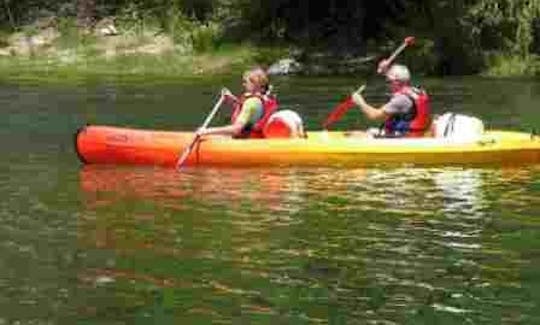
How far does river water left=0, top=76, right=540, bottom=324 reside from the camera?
27.0ft

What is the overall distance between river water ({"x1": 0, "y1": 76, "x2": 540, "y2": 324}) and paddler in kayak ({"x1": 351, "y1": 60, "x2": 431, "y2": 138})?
807 mm

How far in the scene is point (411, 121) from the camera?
49.1ft

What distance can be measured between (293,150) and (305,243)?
421 centimetres

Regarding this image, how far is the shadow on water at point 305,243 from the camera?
8336 millimetres

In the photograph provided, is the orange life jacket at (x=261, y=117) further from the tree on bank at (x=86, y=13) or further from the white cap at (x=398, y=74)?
the tree on bank at (x=86, y=13)

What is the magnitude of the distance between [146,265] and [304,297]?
147 cm

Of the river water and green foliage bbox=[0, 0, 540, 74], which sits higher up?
green foliage bbox=[0, 0, 540, 74]

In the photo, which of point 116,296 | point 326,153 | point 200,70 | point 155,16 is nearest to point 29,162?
point 326,153

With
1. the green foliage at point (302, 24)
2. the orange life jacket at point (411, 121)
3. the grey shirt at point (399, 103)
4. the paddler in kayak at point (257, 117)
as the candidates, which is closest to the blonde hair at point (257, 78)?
the paddler in kayak at point (257, 117)

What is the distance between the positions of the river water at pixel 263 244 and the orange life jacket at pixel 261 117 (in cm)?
80

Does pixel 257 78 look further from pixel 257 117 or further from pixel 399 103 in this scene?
pixel 399 103

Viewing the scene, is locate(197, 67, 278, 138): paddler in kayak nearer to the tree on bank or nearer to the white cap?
the white cap

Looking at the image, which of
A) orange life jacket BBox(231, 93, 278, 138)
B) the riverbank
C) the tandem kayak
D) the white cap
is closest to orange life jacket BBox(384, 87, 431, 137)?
the white cap

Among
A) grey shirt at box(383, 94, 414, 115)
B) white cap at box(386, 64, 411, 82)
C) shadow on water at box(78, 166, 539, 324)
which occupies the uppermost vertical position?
white cap at box(386, 64, 411, 82)
